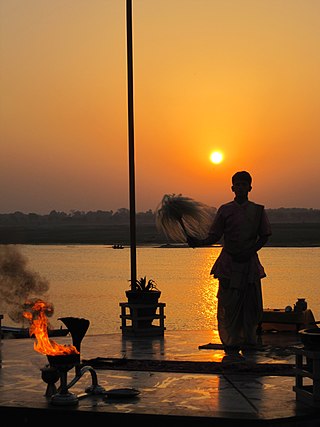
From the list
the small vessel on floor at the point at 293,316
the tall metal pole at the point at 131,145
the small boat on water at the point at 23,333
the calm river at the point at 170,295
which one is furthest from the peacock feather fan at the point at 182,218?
the calm river at the point at 170,295

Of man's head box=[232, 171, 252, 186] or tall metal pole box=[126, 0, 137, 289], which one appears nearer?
man's head box=[232, 171, 252, 186]

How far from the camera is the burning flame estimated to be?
32.5 feet

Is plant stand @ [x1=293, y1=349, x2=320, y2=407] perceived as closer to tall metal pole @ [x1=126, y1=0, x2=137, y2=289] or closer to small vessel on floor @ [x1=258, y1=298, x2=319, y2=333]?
small vessel on floor @ [x1=258, y1=298, x2=319, y2=333]

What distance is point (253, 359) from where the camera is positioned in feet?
43.9

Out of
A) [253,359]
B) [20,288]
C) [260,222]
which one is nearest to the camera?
[253,359]

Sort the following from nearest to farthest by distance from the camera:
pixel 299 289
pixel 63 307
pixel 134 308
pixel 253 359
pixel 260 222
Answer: pixel 253 359 → pixel 260 222 → pixel 134 308 → pixel 63 307 → pixel 299 289

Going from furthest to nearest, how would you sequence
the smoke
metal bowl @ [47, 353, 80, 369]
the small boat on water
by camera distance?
the smoke, the small boat on water, metal bowl @ [47, 353, 80, 369]

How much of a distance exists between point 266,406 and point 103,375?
2.66m

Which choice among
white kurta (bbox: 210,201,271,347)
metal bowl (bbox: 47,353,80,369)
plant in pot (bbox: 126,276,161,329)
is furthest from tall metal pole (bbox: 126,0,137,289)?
metal bowl (bbox: 47,353,80,369)

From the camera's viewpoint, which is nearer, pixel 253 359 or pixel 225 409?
pixel 225 409

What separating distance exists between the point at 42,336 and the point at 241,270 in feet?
15.6

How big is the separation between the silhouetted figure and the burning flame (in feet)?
12.7

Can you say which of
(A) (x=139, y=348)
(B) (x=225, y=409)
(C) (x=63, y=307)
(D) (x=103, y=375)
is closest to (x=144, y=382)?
(D) (x=103, y=375)

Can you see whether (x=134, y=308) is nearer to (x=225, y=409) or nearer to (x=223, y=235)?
(x=223, y=235)
